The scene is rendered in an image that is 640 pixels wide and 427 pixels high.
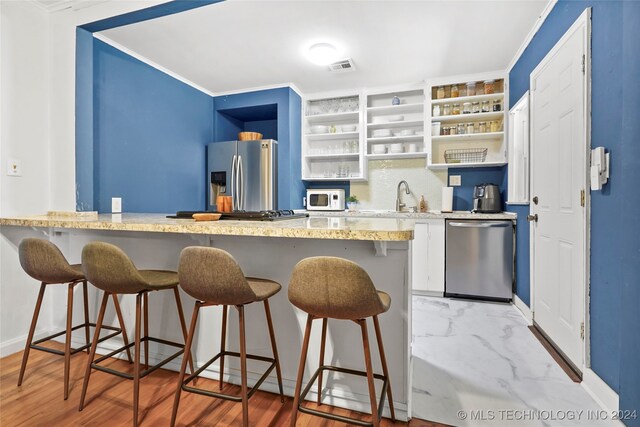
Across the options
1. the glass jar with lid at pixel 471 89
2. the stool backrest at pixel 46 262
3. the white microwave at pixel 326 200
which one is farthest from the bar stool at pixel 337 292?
the glass jar with lid at pixel 471 89

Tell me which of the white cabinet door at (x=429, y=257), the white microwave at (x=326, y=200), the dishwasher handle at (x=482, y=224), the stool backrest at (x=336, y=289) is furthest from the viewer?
the white microwave at (x=326, y=200)

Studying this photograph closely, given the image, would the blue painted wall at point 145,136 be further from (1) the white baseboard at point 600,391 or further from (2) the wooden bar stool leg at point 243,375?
(1) the white baseboard at point 600,391

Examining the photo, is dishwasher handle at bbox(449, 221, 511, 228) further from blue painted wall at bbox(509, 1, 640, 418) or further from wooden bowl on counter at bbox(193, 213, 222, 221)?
wooden bowl on counter at bbox(193, 213, 222, 221)

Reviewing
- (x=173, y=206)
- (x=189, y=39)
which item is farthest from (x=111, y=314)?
(x=189, y=39)

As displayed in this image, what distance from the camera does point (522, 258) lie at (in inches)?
120

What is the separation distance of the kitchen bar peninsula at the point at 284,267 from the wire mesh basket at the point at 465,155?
2660mm

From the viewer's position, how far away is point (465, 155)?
12.9 feet

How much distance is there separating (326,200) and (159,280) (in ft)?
9.41

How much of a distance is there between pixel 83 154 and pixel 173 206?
133 cm

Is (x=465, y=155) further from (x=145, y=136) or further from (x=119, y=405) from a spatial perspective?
(x=119, y=405)

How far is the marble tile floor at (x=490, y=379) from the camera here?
5.16ft

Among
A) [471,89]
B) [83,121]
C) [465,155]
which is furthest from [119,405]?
[471,89]

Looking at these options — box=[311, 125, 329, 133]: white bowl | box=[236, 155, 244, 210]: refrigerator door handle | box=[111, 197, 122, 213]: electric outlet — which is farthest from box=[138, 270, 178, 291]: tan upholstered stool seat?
box=[311, 125, 329, 133]: white bowl

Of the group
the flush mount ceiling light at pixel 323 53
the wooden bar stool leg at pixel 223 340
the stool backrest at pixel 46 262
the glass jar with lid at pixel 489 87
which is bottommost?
the wooden bar stool leg at pixel 223 340
